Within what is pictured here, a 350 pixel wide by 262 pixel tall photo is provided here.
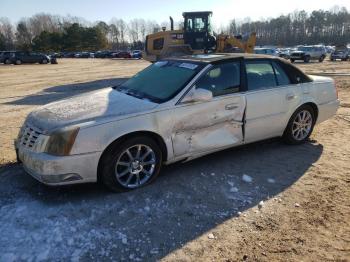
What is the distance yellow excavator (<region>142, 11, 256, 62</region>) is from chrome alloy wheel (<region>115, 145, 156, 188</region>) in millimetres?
15886

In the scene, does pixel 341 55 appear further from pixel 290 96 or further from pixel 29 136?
pixel 29 136

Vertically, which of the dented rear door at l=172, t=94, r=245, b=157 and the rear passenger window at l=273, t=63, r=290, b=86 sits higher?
the rear passenger window at l=273, t=63, r=290, b=86

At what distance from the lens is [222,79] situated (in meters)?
5.09

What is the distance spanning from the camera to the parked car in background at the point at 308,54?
110 ft

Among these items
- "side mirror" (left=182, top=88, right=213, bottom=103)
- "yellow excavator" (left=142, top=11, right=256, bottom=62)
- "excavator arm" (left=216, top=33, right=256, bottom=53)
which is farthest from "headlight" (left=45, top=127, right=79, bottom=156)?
"excavator arm" (left=216, top=33, right=256, bottom=53)

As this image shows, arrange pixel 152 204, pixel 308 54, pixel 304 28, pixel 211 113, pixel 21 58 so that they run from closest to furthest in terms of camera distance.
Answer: pixel 152 204, pixel 211 113, pixel 308 54, pixel 21 58, pixel 304 28

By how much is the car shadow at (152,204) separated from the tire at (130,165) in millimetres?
130

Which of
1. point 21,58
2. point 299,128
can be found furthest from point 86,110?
point 21,58

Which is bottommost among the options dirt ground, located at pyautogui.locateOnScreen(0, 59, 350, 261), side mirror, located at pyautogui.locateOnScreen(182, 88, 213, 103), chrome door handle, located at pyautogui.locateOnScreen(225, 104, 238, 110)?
dirt ground, located at pyautogui.locateOnScreen(0, 59, 350, 261)

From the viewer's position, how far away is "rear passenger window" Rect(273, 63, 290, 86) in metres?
5.69

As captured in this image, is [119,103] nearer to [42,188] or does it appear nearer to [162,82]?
[162,82]

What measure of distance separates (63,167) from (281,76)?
12.1 ft

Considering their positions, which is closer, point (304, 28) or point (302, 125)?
point (302, 125)

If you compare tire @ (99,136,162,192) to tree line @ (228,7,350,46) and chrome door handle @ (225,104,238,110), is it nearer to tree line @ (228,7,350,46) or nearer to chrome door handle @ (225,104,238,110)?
chrome door handle @ (225,104,238,110)
